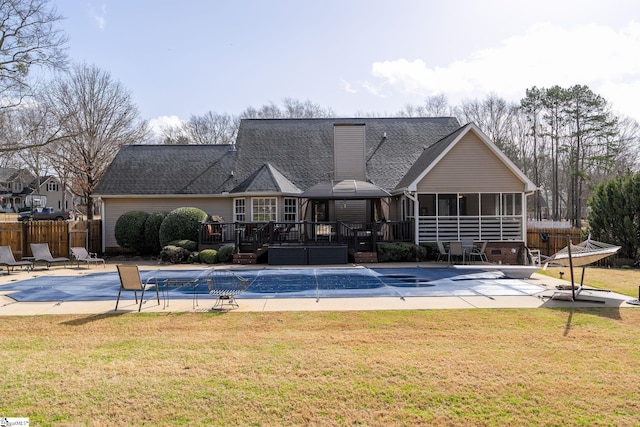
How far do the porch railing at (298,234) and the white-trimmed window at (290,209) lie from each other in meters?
1.20

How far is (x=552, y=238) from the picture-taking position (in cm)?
2009

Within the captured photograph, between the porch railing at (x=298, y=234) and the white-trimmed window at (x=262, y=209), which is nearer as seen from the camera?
the porch railing at (x=298, y=234)

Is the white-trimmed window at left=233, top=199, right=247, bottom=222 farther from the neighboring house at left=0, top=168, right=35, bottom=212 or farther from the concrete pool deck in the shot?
the neighboring house at left=0, top=168, right=35, bottom=212

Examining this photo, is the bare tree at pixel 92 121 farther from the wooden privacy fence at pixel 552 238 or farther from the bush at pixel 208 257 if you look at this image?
the wooden privacy fence at pixel 552 238

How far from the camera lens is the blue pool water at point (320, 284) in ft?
36.2

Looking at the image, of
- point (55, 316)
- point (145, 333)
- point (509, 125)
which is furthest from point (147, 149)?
point (509, 125)

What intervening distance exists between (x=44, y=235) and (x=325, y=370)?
19.6 m

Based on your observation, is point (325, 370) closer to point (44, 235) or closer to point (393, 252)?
point (393, 252)

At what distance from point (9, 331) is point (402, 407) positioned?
706cm

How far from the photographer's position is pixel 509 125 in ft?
161

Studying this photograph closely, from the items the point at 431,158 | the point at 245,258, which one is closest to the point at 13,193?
the point at 245,258

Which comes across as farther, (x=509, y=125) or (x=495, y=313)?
(x=509, y=125)

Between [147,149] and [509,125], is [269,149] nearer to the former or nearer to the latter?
[147,149]

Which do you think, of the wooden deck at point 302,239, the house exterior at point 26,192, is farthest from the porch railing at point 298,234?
the house exterior at point 26,192
